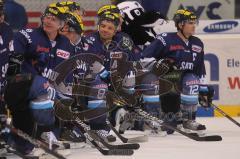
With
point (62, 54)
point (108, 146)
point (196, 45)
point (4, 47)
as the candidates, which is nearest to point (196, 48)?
point (196, 45)

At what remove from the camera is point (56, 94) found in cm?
664

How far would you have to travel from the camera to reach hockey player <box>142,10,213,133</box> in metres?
7.68

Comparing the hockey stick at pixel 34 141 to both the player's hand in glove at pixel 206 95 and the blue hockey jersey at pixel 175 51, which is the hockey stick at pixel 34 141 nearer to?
the blue hockey jersey at pixel 175 51

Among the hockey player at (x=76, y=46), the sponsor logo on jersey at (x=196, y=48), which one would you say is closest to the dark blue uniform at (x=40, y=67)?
the hockey player at (x=76, y=46)

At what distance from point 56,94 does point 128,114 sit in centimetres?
122

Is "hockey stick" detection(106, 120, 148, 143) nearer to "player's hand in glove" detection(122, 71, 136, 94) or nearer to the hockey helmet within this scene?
"player's hand in glove" detection(122, 71, 136, 94)

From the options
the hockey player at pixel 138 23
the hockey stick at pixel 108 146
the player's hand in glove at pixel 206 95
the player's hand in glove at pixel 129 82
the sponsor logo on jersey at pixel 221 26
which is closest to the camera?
the hockey stick at pixel 108 146

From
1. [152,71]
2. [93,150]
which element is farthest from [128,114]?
[93,150]

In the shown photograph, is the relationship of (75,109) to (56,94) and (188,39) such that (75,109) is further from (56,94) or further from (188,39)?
(188,39)

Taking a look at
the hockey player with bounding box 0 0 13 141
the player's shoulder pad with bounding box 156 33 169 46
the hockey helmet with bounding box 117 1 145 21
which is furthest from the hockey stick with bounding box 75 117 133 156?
the hockey helmet with bounding box 117 1 145 21

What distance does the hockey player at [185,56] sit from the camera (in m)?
7.68

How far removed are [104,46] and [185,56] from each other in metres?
0.99

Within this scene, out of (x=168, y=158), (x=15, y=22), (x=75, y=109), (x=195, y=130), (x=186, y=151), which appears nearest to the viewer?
(x=168, y=158)

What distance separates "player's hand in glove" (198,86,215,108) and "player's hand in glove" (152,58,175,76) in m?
0.41
